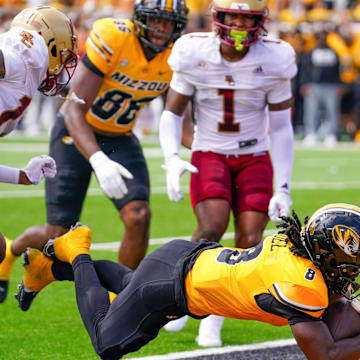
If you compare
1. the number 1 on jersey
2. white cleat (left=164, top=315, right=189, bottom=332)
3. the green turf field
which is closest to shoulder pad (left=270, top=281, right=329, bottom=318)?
the green turf field

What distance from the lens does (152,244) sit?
679 cm

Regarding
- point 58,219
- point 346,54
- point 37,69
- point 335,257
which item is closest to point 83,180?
point 58,219

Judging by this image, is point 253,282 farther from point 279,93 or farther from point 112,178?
point 279,93

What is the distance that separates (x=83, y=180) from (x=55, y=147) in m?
0.29

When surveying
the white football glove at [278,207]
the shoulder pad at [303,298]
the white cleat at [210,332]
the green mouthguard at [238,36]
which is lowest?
the white cleat at [210,332]

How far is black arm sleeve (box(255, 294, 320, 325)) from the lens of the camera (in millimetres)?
3145

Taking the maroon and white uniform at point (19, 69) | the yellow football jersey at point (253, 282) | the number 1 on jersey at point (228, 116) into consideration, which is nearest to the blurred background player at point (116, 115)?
the number 1 on jersey at point (228, 116)

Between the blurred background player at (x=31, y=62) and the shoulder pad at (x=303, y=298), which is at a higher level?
the blurred background player at (x=31, y=62)

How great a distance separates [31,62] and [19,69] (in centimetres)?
7

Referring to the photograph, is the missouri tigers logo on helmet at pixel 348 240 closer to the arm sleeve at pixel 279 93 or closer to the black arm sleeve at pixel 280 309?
the black arm sleeve at pixel 280 309

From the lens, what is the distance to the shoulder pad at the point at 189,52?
15.7ft

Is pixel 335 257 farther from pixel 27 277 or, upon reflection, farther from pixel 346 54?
pixel 346 54

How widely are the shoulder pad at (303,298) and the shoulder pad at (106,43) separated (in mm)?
2270

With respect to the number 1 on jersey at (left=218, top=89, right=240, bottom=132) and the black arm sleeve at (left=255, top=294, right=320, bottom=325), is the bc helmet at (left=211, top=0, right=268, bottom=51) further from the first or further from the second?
the black arm sleeve at (left=255, top=294, right=320, bottom=325)
